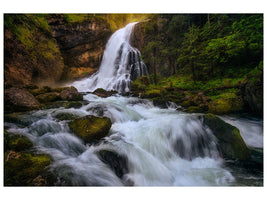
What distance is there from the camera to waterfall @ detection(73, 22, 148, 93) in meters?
12.5

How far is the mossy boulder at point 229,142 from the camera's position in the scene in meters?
2.81

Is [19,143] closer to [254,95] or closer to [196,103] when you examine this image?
[196,103]

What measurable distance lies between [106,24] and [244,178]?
17925 millimetres

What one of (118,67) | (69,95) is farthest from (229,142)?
(118,67)

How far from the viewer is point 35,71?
8547mm

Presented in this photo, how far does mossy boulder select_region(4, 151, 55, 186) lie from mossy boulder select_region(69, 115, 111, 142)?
0.97 metres

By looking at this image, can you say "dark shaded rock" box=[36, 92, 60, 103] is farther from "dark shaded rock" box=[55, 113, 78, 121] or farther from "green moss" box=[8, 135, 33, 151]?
"green moss" box=[8, 135, 33, 151]

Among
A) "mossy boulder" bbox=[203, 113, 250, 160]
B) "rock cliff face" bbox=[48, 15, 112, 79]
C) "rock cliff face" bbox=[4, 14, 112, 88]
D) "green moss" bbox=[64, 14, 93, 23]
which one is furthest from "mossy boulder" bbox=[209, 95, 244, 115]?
"green moss" bbox=[64, 14, 93, 23]

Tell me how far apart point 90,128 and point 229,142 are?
3.49m

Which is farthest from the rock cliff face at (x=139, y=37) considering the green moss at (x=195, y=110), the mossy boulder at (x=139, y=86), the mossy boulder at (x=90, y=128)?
the mossy boulder at (x=90, y=128)

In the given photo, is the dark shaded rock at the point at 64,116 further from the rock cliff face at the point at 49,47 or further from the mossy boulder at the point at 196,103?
the mossy boulder at the point at 196,103

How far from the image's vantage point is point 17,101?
11.9 ft

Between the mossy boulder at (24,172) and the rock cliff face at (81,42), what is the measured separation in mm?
13207

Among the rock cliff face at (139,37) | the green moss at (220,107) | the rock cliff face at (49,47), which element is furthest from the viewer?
the rock cliff face at (139,37)
